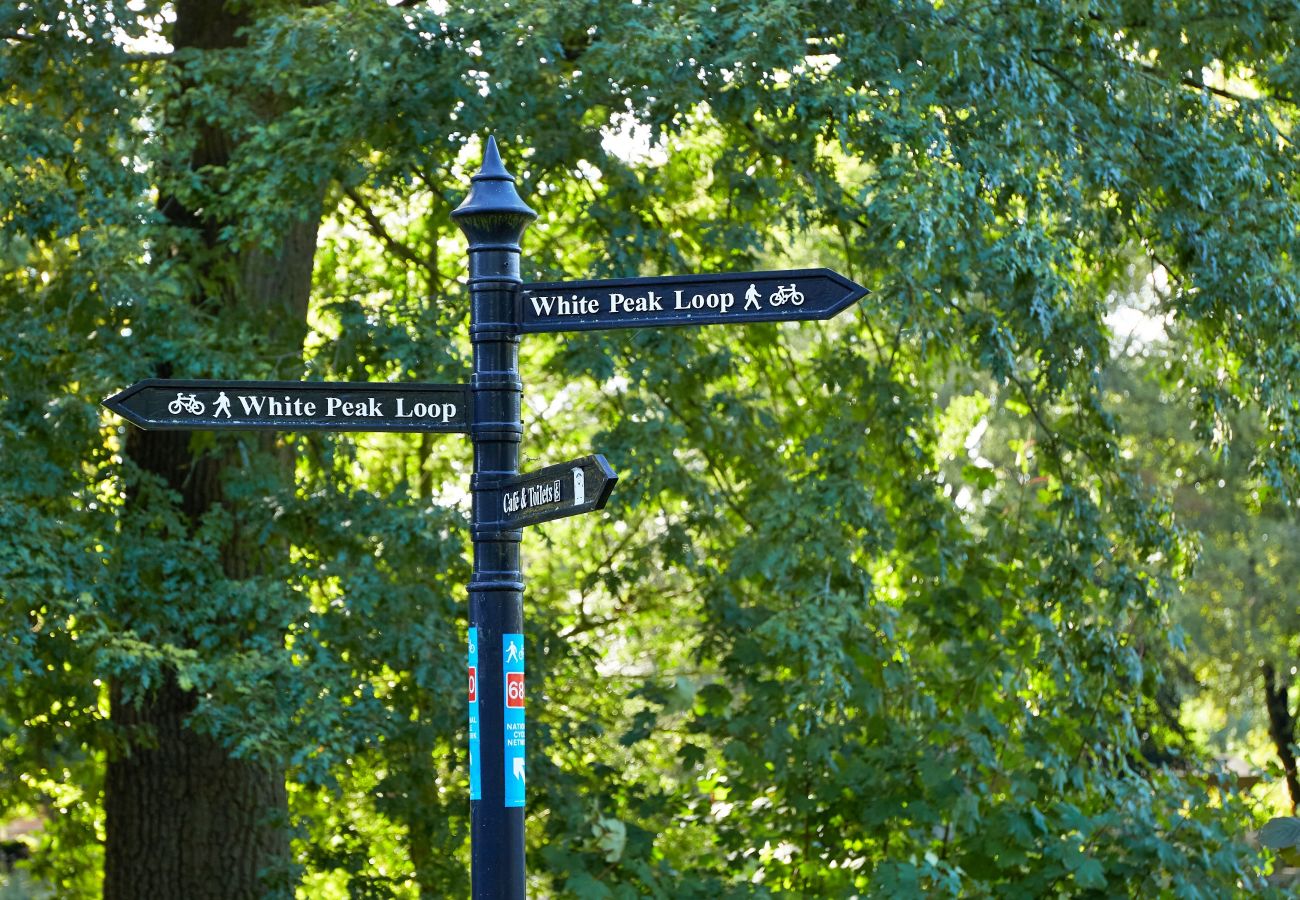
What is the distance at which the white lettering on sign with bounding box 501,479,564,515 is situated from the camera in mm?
4223

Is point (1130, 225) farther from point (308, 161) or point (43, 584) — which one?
point (43, 584)

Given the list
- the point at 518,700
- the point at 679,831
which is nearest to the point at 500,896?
the point at 518,700

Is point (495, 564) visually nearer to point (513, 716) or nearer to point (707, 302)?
point (513, 716)

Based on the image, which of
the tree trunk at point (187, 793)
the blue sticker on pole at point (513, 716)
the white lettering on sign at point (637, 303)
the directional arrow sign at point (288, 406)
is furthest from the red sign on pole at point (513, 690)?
the tree trunk at point (187, 793)

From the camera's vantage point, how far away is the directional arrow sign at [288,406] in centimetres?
468

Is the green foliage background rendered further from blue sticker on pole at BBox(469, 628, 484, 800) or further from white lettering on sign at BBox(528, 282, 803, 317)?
blue sticker on pole at BBox(469, 628, 484, 800)

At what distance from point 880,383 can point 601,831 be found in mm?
2970

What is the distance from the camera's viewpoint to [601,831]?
29.5 ft

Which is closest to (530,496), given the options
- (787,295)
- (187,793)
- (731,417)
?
(787,295)

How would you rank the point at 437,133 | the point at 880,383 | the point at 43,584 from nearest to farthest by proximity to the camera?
1. the point at 43,584
2. the point at 437,133
3. the point at 880,383

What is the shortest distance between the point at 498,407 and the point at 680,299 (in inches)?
22.5

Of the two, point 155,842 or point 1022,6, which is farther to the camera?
point 155,842

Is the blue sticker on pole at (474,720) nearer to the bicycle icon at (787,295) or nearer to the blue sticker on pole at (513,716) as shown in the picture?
the blue sticker on pole at (513,716)

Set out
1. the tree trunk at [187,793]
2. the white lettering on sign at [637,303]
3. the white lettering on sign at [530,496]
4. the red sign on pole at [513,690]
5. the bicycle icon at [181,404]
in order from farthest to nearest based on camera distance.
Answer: the tree trunk at [187,793], the bicycle icon at [181,404], the white lettering on sign at [637,303], the red sign on pole at [513,690], the white lettering on sign at [530,496]
